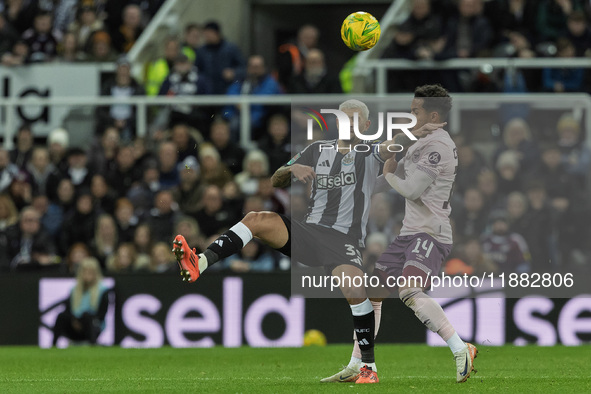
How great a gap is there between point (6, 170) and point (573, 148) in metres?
7.11

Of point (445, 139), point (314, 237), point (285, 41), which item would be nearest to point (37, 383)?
point (314, 237)

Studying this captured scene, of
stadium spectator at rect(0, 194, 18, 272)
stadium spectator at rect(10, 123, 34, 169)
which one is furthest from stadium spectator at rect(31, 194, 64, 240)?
stadium spectator at rect(10, 123, 34, 169)

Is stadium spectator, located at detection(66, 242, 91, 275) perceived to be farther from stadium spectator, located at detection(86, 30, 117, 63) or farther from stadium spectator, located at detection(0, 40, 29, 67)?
stadium spectator, located at detection(0, 40, 29, 67)

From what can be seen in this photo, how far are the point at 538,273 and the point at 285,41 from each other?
23.6ft

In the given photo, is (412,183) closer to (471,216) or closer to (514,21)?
(471,216)

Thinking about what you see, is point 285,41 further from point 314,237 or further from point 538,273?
point 314,237

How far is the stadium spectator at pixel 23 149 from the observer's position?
665 inches

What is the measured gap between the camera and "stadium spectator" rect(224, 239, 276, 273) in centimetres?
1523

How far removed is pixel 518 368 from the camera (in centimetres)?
1155

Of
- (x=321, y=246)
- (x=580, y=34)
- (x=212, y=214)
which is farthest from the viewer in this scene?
(x=580, y=34)

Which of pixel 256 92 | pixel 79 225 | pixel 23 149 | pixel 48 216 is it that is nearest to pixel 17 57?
pixel 23 149

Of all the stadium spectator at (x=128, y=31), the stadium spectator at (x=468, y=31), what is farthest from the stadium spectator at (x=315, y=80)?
the stadium spectator at (x=128, y=31)

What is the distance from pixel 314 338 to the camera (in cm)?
1495

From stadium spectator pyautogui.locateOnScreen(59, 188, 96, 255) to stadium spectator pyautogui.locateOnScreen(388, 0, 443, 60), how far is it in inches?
173
